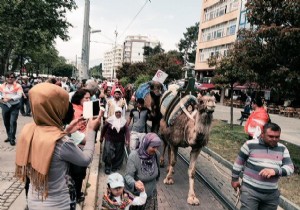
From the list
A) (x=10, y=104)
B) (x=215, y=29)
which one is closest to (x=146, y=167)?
(x=10, y=104)

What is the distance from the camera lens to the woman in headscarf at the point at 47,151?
2.83 m

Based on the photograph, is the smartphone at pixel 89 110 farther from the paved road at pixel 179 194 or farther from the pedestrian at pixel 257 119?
the pedestrian at pixel 257 119

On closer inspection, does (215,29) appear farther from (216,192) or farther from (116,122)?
(216,192)

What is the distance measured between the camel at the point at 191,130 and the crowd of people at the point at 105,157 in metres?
0.88

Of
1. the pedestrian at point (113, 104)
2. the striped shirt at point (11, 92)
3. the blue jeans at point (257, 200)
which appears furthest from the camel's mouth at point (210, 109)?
the striped shirt at point (11, 92)

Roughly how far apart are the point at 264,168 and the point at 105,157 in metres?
4.75

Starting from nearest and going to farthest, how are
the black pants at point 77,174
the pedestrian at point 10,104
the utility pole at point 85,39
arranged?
1. the black pants at point 77,174
2. the pedestrian at point 10,104
3. the utility pole at point 85,39

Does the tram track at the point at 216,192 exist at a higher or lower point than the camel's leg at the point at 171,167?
lower

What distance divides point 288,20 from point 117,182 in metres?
8.34

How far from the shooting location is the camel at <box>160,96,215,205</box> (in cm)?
668

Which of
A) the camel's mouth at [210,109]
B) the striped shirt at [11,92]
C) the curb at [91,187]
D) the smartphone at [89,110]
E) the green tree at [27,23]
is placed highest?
the green tree at [27,23]

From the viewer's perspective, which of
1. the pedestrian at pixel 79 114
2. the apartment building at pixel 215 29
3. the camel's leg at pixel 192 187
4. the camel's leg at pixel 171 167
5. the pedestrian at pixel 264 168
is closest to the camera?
the pedestrian at pixel 264 168

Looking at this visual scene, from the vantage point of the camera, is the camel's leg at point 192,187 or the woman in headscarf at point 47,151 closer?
the woman in headscarf at point 47,151

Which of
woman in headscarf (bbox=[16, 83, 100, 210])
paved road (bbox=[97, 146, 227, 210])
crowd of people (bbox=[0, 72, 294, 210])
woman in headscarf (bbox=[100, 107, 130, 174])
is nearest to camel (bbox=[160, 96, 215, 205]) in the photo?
paved road (bbox=[97, 146, 227, 210])
